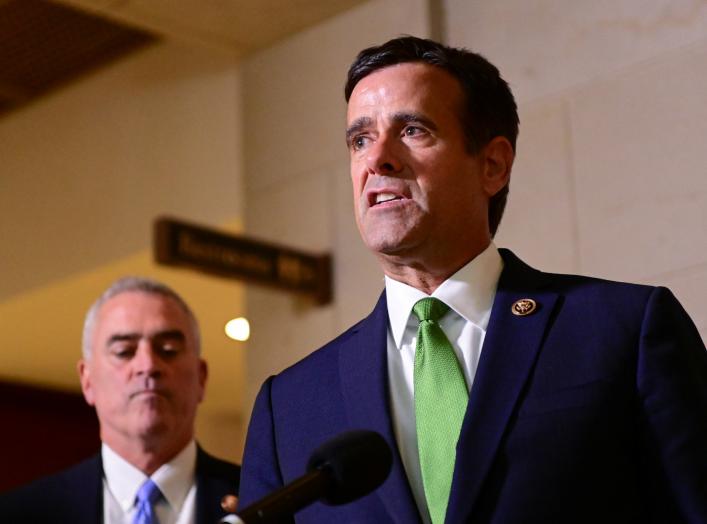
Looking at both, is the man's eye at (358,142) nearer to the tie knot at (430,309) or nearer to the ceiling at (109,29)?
the tie knot at (430,309)

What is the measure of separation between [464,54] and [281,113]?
322 centimetres

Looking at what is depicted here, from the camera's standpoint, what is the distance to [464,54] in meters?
2.69

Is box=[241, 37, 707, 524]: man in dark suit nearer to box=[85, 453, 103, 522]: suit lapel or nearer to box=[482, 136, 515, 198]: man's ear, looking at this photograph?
box=[482, 136, 515, 198]: man's ear

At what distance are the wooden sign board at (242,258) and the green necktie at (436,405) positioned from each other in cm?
259

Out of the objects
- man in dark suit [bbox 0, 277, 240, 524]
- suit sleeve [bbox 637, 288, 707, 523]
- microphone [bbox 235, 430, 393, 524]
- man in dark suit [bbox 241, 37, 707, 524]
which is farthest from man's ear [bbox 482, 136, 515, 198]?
man in dark suit [bbox 0, 277, 240, 524]

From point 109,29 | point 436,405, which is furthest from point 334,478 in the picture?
point 109,29

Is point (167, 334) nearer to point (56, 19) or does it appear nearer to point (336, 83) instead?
point (336, 83)

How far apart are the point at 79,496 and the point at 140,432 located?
224 millimetres

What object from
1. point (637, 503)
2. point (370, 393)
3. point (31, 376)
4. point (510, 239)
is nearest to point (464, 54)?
point (370, 393)

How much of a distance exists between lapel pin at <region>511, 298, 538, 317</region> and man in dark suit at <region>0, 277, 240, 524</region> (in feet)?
4.21

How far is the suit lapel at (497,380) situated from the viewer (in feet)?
7.23

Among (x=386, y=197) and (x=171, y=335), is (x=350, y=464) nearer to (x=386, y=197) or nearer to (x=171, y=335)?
(x=386, y=197)

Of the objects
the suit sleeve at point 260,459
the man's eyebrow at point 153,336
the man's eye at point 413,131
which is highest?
the man's eye at point 413,131

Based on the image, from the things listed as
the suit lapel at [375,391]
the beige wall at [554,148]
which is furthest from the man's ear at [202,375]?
the suit lapel at [375,391]
